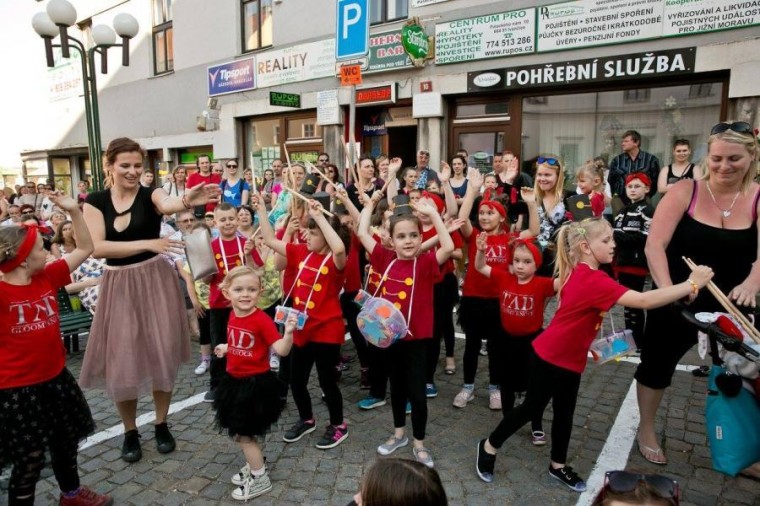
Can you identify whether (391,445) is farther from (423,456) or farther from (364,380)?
(364,380)

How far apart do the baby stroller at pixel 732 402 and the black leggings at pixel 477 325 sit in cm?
156

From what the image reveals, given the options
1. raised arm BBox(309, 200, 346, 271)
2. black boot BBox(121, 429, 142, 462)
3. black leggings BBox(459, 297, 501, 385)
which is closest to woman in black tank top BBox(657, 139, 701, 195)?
black leggings BBox(459, 297, 501, 385)

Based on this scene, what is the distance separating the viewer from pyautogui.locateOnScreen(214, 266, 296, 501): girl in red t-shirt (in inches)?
118

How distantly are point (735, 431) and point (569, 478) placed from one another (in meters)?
0.91

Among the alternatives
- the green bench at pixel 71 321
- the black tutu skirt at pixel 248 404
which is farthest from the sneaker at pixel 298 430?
the green bench at pixel 71 321

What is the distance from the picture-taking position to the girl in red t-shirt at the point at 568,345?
2.96 m

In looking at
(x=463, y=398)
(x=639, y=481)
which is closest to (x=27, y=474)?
(x=639, y=481)

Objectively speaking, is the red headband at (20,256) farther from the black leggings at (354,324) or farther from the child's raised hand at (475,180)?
the child's raised hand at (475,180)

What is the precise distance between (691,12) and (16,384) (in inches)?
361

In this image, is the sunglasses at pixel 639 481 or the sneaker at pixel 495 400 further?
the sneaker at pixel 495 400

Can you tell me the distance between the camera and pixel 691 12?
7828mm

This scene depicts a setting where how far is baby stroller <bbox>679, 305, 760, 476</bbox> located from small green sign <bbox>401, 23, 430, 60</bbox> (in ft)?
28.8

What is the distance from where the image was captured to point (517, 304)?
3.63 metres

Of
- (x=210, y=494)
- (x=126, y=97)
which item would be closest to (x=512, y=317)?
(x=210, y=494)
